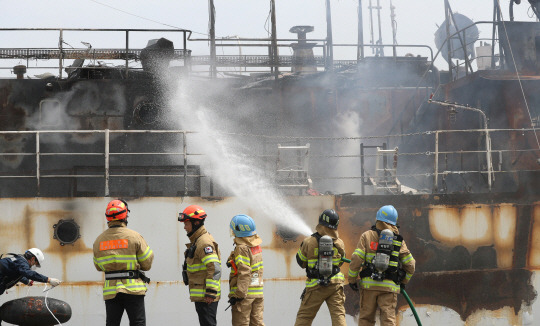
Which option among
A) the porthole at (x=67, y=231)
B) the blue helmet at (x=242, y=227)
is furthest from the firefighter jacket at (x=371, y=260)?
the porthole at (x=67, y=231)

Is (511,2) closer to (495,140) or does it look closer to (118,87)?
(495,140)

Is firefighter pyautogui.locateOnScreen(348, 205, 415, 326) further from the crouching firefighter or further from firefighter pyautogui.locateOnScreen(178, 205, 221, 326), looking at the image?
firefighter pyautogui.locateOnScreen(178, 205, 221, 326)

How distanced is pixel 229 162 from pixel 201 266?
15.8 ft

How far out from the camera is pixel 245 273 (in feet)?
A: 20.5

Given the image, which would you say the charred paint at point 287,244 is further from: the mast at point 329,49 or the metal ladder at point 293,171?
the mast at point 329,49

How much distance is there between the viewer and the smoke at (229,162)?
956 cm

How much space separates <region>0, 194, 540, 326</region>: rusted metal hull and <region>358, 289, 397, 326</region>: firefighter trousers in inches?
99.1

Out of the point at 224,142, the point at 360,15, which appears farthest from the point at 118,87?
the point at 360,15

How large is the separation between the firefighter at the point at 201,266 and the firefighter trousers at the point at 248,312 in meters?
0.35

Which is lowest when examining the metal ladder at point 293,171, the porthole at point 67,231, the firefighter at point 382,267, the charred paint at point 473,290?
the charred paint at point 473,290

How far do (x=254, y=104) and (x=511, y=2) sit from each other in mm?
5954

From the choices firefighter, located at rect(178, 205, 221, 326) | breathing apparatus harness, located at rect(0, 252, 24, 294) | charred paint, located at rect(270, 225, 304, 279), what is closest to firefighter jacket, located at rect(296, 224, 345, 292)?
firefighter, located at rect(178, 205, 221, 326)

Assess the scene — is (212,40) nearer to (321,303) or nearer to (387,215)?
(387,215)

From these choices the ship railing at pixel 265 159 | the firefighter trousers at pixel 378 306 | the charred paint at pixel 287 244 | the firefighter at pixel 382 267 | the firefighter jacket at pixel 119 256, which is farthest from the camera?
the ship railing at pixel 265 159
